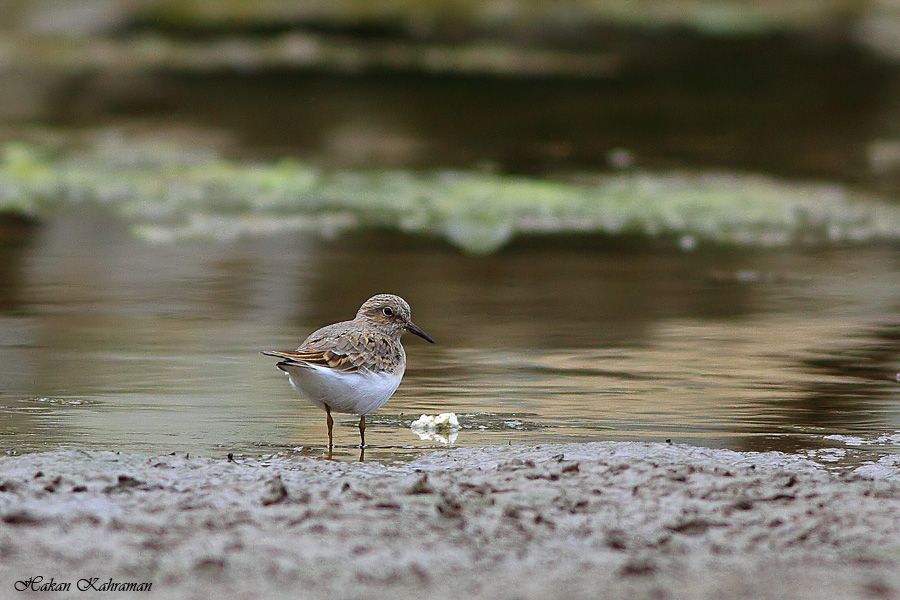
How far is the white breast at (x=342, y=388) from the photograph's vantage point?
6895 mm

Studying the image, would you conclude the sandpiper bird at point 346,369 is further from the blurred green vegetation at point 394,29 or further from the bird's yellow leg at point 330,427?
the blurred green vegetation at point 394,29

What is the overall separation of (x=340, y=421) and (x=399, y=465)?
1.31 meters

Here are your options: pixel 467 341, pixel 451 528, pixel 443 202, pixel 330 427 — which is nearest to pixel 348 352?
pixel 330 427

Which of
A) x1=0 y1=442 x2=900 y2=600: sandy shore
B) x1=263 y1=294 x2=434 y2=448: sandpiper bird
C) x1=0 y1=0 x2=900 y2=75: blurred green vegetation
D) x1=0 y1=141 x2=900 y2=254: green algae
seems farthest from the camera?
x1=0 y1=0 x2=900 y2=75: blurred green vegetation

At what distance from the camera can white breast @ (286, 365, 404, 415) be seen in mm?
6895

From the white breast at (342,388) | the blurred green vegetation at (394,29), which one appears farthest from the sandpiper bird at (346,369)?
the blurred green vegetation at (394,29)

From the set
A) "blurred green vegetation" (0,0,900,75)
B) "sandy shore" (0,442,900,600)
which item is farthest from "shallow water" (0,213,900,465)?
"blurred green vegetation" (0,0,900,75)

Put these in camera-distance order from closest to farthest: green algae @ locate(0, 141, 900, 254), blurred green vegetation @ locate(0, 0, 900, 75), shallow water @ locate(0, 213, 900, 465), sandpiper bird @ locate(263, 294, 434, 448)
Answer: sandpiper bird @ locate(263, 294, 434, 448) → shallow water @ locate(0, 213, 900, 465) → green algae @ locate(0, 141, 900, 254) → blurred green vegetation @ locate(0, 0, 900, 75)

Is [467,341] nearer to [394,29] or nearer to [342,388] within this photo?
[342,388]

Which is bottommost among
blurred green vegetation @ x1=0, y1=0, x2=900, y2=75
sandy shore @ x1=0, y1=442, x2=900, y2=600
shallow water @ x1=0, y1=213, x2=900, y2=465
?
sandy shore @ x1=0, y1=442, x2=900, y2=600

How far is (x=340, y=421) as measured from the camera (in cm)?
784

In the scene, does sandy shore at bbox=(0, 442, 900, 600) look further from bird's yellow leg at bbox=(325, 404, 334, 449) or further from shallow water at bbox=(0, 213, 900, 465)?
shallow water at bbox=(0, 213, 900, 465)

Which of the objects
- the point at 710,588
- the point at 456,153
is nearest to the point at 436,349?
the point at 710,588

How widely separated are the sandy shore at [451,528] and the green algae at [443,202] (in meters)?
7.63
